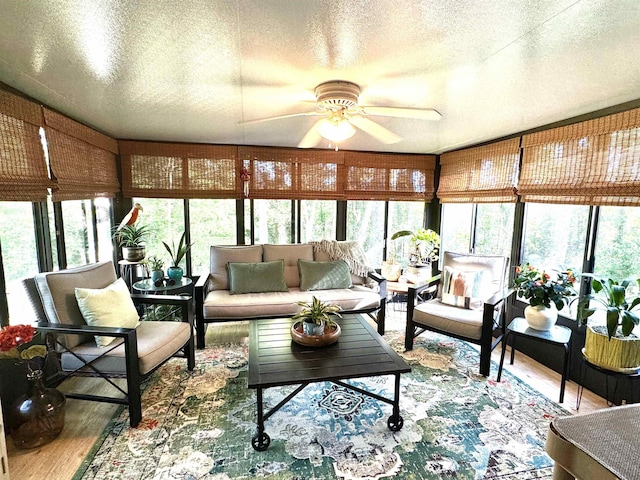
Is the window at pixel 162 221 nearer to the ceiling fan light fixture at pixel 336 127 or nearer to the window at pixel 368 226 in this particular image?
the window at pixel 368 226

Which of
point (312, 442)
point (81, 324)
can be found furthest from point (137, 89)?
point (312, 442)

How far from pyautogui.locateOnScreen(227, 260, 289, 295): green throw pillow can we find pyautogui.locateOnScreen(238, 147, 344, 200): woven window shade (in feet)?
3.36

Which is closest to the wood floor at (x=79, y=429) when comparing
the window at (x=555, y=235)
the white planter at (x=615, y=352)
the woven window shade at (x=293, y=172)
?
the white planter at (x=615, y=352)

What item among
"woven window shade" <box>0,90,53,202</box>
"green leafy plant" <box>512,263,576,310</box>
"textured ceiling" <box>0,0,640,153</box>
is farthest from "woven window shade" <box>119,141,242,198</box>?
"green leafy plant" <box>512,263,576,310</box>

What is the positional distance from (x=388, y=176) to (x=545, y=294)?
260 cm

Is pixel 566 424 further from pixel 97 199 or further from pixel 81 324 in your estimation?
pixel 97 199

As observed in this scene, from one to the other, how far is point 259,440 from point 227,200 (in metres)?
3.07

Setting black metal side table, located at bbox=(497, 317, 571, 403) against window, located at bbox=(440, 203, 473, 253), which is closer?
black metal side table, located at bbox=(497, 317, 571, 403)

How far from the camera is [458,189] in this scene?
4312 mm

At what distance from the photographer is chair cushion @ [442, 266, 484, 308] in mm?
3307

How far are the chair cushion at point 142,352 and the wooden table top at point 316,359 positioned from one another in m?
0.62

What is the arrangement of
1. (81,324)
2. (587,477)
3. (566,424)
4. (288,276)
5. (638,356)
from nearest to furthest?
1. (587,477)
2. (566,424)
3. (638,356)
4. (81,324)
5. (288,276)

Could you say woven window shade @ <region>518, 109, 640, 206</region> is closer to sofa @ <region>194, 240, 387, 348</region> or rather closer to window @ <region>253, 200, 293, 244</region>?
sofa @ <region>194, 240, 387, 348</region>

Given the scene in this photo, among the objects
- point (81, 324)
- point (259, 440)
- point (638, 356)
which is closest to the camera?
point (259, 440)
